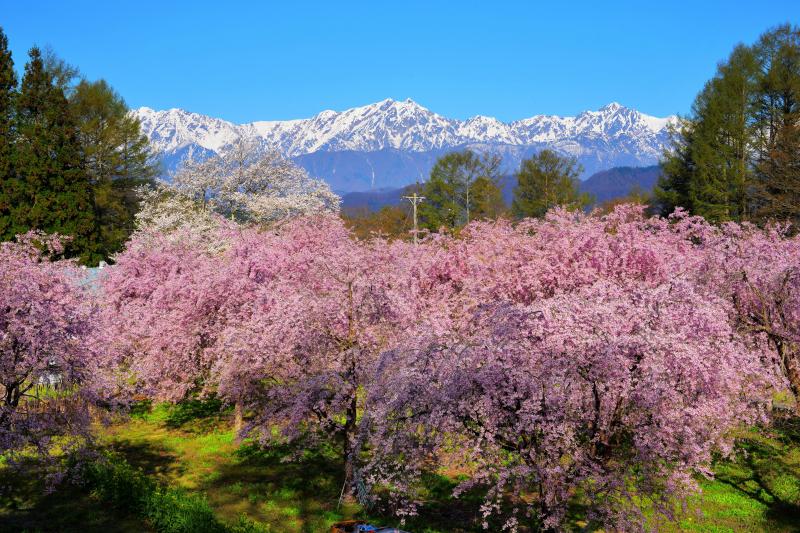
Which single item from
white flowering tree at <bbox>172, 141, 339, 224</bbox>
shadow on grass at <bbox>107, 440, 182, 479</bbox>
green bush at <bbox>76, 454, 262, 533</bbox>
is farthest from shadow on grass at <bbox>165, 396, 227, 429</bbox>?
white flowering tree at <bbox>172, 141, 339, 224</bbox>

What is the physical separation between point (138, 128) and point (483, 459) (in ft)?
244

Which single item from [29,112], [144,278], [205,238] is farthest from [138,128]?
[144,278]

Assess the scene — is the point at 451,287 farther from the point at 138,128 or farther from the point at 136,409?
the point at 138,128

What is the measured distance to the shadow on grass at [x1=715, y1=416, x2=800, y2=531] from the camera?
62.1ft

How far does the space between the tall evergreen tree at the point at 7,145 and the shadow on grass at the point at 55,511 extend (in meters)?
39.0

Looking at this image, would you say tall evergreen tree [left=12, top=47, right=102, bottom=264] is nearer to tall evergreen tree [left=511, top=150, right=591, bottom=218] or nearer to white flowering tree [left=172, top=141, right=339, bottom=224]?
white flowering tree [left=172, top=141, right=339, bottom=224]

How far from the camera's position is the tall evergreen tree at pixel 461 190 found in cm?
8119

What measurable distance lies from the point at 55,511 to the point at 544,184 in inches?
2772

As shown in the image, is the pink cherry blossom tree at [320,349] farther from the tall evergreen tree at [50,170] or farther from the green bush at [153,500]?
the tall evergreen tree at [50,170]

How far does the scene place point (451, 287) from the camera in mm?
27734

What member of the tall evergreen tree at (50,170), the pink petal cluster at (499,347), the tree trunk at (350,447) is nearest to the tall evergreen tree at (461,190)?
the tall evergreen tree at (50,170)

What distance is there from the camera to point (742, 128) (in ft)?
189

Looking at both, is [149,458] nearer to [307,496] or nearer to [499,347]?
[307,496]

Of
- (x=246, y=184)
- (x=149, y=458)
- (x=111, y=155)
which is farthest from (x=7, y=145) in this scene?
(x=149, y=458)
